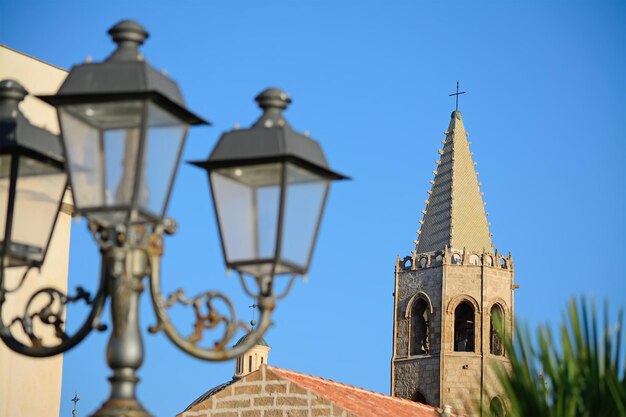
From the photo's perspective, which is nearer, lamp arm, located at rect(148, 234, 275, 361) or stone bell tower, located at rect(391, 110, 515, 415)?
lamp arm, located at rect(148, 234, 275, 361)

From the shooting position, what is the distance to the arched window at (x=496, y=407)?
1003cm

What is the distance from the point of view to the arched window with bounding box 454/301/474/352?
61.5m

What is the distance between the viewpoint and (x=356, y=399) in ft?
68.9

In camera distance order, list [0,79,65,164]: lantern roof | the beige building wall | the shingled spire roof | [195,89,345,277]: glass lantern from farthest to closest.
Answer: the shingled spire roof → the beige building wall → [0,79,65,164]: lantern roof → [195,89,345,277]: glass lantern

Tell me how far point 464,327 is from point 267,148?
5614 centimetres

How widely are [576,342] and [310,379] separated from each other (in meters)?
12.1

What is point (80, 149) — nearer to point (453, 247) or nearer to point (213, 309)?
point (213, 309)

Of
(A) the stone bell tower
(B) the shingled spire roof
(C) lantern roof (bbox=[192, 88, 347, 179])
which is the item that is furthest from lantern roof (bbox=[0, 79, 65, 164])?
(B) the shingled spire roof

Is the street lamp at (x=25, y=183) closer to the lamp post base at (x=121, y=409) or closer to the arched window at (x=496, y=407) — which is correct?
the lamp post base at (x=121, y=409)

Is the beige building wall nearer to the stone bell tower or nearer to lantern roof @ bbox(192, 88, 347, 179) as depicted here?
lantern roof @ bbox(192, 88, 347, 179)

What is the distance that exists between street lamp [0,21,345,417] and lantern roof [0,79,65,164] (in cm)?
7

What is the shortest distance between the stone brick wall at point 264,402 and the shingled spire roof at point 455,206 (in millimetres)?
42878

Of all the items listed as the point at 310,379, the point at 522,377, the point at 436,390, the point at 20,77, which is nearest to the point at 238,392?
the point at 310,379

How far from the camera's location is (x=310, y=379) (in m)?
20.9
